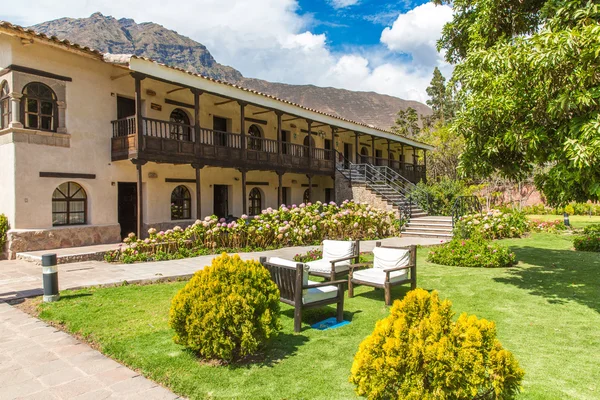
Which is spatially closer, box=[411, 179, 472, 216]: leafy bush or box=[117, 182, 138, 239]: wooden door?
box=[117, 182, 138, 239]: wooden door

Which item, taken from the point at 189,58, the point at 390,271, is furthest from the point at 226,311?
the point at 189,58

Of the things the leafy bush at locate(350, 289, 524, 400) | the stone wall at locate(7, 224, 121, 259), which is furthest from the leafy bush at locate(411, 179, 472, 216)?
the leafy bush at locate(350, 289, 524, 400)

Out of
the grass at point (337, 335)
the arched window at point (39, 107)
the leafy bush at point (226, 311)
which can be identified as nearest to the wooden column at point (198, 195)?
the arched window at point (39, 107)

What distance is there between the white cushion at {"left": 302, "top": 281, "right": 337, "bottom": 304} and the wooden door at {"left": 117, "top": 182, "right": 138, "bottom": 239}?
1058 cm

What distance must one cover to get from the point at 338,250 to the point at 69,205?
9.26m

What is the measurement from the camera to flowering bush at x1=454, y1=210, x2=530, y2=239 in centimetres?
1445

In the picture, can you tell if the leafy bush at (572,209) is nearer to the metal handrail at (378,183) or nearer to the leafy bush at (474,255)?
the metal handrail at (378,183)

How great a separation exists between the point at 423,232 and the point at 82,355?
45.5 feet

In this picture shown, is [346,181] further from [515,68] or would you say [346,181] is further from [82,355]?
[82,355]

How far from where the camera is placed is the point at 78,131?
1212 centimetres

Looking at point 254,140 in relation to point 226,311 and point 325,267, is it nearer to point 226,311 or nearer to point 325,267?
point 325,267

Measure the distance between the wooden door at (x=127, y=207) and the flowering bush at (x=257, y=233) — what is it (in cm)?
243

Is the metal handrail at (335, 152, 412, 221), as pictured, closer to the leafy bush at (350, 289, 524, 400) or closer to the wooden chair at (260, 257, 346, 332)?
the wooden chair at (260, 257, 346, 332)

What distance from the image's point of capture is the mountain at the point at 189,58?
96.1 metres
